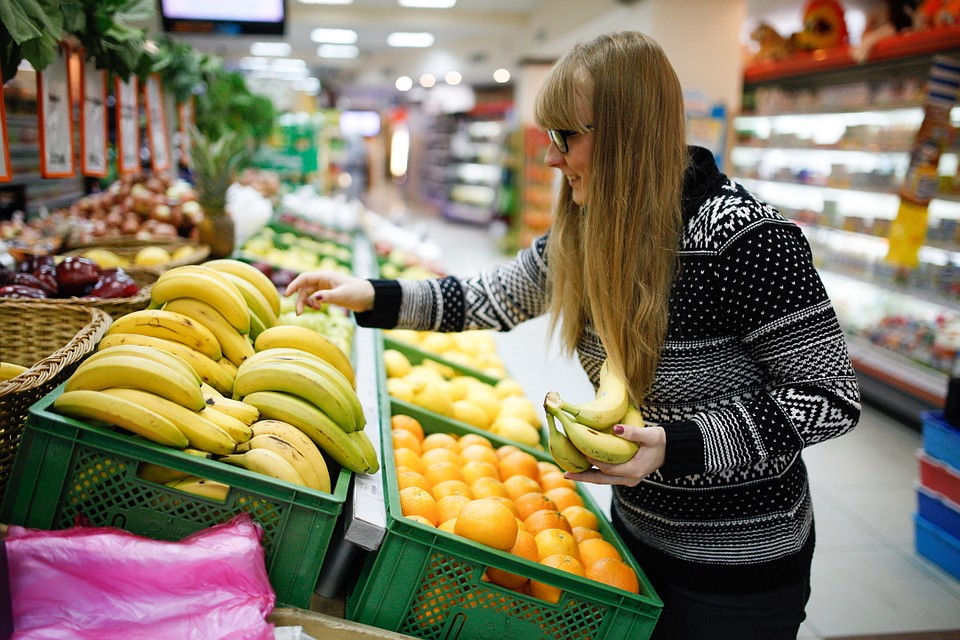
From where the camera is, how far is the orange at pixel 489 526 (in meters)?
1.44

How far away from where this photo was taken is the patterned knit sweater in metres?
1.37

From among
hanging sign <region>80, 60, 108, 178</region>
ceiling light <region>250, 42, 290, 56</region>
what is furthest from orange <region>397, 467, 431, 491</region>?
ceiling light <region>250, 42, 290, 56</region>

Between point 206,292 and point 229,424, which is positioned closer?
point 229,424

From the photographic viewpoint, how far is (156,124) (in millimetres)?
4270

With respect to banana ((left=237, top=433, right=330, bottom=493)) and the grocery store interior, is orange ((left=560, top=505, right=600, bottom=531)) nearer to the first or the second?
the grocery store interior

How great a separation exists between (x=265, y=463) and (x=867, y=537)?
3.47 m

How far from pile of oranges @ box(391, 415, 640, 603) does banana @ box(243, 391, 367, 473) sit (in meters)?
0.16

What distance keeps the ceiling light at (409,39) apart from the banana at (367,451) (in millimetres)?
13128

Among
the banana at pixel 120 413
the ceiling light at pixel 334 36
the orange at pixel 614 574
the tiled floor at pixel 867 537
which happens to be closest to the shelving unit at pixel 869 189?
the tiled floor at pixel 867 537

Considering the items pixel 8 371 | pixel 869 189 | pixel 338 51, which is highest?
pixel 338 51

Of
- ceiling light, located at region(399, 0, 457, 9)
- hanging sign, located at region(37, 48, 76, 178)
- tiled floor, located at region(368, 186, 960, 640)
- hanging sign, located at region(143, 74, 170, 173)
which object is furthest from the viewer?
ceiling light, located at region(399, 0, 457, 9)

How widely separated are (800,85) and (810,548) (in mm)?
7361

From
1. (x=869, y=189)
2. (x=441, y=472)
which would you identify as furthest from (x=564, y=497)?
(x=869, y=189)

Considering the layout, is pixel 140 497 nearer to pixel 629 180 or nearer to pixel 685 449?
pixel 685 449
